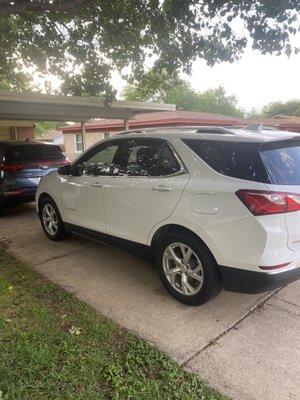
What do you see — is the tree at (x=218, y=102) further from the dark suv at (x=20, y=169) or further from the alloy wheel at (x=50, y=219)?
the alloy wheel at (x=50, y=219)

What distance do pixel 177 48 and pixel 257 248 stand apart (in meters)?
5.26

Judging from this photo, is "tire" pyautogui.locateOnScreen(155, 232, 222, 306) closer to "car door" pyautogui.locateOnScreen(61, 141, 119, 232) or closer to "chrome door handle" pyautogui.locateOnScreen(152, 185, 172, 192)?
"chrome door handle" pyautogui.locateOnScreen(152, 185, 172, 192)

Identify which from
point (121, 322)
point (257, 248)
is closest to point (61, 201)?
point (121, 322)

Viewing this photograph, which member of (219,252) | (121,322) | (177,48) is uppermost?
(177,48)

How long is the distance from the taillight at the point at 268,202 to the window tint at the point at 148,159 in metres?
0.91

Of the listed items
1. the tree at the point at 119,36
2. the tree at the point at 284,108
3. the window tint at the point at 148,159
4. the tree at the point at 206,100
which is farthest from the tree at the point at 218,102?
the window tint at the point at 148,159

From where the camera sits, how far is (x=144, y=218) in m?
3.92

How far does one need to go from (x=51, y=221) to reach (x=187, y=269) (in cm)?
302

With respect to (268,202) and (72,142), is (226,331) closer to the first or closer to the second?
(268,202)

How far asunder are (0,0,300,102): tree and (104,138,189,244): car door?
3.02 metres

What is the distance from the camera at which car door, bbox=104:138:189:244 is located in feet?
11.9

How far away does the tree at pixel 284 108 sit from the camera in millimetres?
47938

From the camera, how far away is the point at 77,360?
276cm

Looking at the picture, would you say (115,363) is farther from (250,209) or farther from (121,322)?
(250,209)
